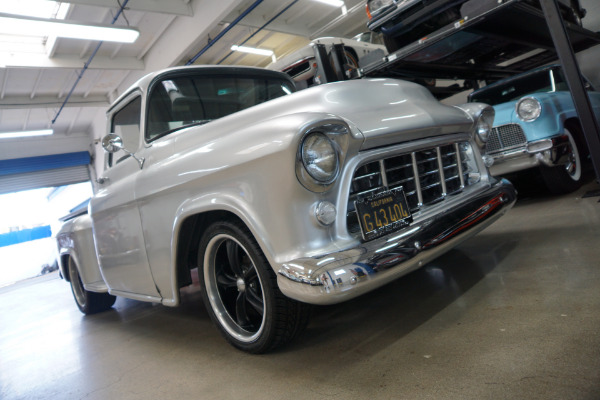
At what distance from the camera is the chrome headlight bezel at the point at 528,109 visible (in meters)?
4.09

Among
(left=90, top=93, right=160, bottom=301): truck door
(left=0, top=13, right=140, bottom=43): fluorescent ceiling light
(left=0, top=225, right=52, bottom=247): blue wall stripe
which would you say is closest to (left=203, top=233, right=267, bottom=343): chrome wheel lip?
(left=90, top=93, right=160, bottom=301): truck door

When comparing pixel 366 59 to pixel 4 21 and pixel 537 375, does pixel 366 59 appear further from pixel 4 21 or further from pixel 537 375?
pixel 4 21

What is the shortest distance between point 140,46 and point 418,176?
11068 millimetres

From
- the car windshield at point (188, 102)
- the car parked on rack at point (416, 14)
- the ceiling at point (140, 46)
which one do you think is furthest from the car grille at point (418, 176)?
the ceiling at point (140, 46)

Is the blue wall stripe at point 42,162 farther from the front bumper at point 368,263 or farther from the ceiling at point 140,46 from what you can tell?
the front bumper at point 368,263

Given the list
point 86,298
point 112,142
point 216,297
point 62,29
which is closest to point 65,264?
point 86,298

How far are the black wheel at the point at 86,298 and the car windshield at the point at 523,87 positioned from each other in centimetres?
511

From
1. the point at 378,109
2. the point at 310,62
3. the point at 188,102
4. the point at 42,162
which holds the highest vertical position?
the point at 42,162

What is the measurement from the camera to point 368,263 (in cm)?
160

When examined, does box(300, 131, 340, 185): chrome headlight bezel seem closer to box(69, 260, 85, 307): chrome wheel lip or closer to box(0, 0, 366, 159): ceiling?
box(69, 260, 85, 307): chrome wheel lip

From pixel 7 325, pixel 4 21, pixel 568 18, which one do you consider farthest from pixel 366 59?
pixel 4 21

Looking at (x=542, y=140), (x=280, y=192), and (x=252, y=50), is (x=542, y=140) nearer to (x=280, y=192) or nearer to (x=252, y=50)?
(x=280, y=192)

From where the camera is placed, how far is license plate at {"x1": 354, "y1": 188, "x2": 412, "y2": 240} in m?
1.78

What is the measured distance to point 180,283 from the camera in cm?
239
